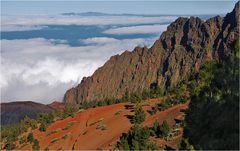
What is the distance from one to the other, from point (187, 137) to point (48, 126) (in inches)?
1622

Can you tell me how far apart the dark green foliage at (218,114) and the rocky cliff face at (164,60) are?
107 m

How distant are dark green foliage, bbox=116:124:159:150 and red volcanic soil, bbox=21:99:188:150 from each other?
2.58 m

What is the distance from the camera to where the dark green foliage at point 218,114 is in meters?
24.6

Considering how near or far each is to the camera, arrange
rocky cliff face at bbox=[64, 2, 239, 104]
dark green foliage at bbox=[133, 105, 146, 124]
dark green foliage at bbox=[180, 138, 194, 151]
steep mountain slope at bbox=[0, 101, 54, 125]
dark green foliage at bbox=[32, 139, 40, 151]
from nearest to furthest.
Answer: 1. dark green foliage at bbox=[180, 138, 194, 151]
2. dark green foliage at bbox=[32, 139, 40, 151]
3. dark green foliage at bbox=[133, 105, 146, 124]
4. steep mountain slope at bbox=[0, 101, 54, 125]
5. rocky cliff face at bbox=[64, 2, 239, 104]

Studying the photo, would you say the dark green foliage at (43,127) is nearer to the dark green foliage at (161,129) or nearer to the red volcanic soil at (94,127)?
the red volcanic soil at (94,127)

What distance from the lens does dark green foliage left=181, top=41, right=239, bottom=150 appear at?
24578 mm

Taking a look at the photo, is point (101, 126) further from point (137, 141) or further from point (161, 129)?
point (137, 141)

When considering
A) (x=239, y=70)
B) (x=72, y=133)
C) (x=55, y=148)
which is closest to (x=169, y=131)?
(x=55, y=148)

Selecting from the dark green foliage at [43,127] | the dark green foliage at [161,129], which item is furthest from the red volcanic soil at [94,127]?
the dark green foliage at [161,129]

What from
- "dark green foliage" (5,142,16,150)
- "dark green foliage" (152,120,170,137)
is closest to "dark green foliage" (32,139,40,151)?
"dark green foliage" (5,142,16,150)

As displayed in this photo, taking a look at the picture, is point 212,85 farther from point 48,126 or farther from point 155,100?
point 48,126

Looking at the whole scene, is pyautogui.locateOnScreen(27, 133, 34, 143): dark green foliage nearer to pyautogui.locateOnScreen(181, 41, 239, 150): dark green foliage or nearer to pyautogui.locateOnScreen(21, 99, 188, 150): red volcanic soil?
pyautogui.locateOnScreen(21, 99, 188, 150): red volcanic soil

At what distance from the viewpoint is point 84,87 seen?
17725 centimetres

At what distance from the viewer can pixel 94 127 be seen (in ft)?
212
